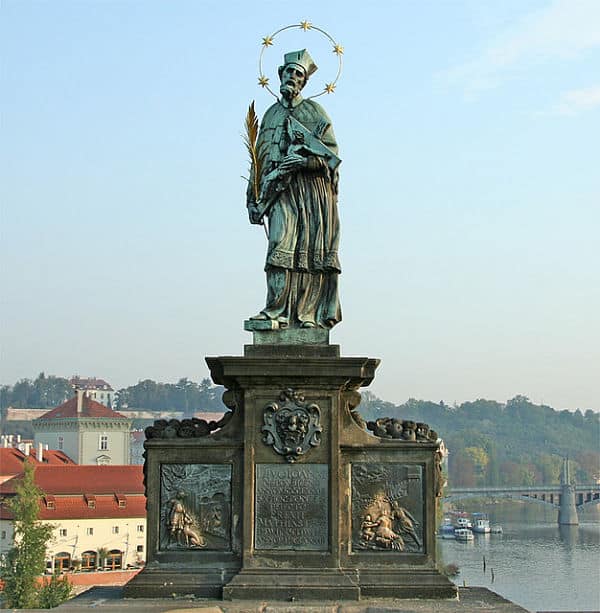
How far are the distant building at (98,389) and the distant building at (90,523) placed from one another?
394 feet

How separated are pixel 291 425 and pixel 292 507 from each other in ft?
2.22

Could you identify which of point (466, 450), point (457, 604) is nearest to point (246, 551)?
point (457, 604)

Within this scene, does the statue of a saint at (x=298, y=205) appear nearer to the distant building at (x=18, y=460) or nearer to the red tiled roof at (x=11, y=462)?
the distant building at (x=18, y=460)

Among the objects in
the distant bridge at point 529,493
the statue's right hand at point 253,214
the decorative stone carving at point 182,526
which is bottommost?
the distant bridge at point 529,493

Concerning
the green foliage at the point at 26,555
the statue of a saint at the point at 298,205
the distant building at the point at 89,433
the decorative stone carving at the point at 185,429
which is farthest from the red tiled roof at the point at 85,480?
the statue of a saint at the point at 298,205

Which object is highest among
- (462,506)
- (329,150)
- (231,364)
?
(329,150)

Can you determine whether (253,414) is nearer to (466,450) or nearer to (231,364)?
(231,364)

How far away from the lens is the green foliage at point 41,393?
633 ft

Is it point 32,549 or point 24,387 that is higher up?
point 24,387

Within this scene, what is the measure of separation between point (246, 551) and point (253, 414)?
112 cm

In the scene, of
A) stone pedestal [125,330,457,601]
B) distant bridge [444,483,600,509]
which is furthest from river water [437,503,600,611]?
stone pedestal [125,330,457,601]

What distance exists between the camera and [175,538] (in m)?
10.0

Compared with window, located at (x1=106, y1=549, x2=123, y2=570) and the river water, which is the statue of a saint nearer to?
the river water

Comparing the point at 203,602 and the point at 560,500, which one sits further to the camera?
the point at 560,500
